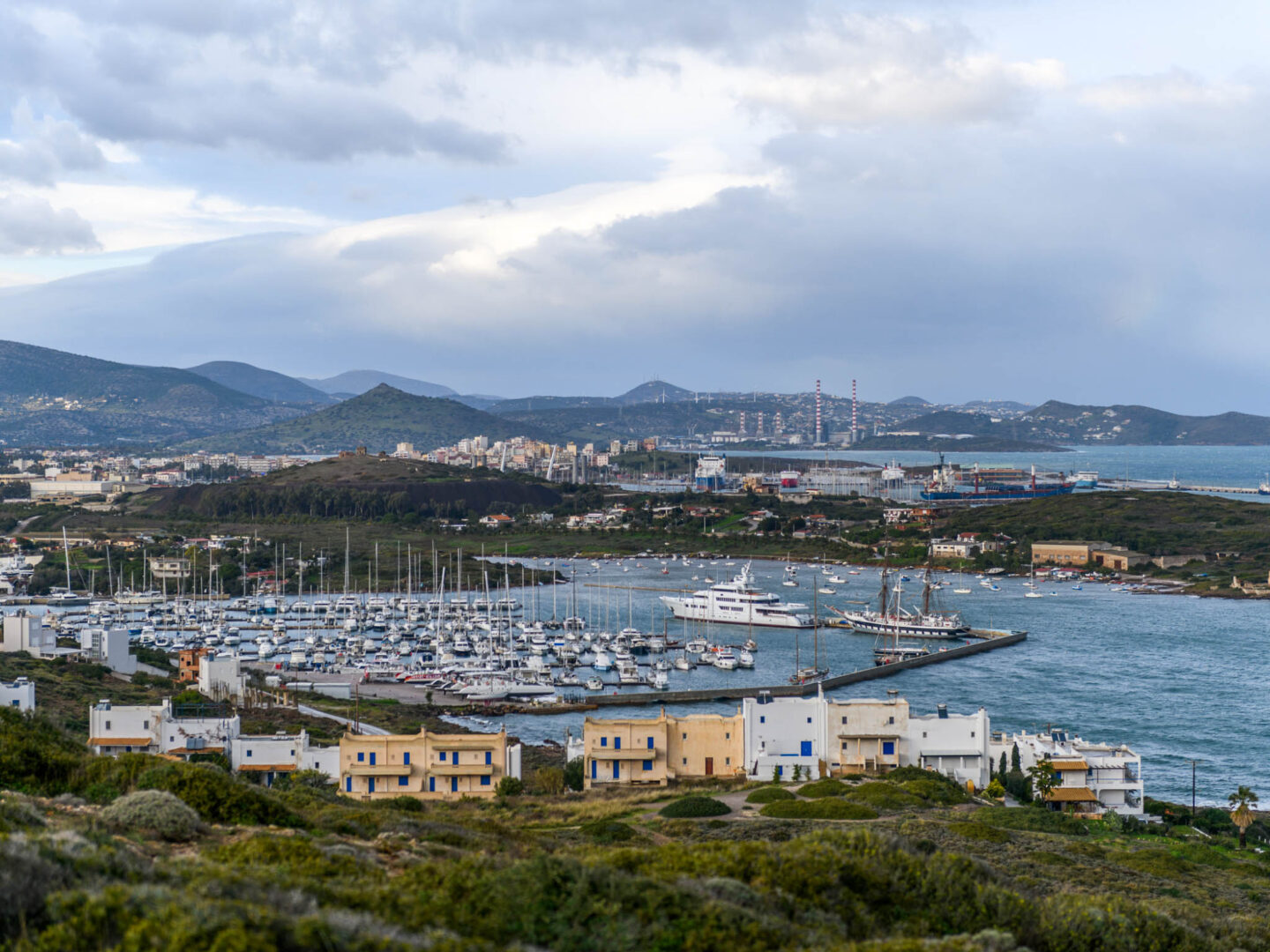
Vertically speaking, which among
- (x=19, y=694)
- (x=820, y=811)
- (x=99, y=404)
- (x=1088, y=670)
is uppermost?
(x=99, y=404)

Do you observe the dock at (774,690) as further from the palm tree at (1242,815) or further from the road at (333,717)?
the palm tree at (1242,815)

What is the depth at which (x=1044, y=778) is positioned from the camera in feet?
49.8

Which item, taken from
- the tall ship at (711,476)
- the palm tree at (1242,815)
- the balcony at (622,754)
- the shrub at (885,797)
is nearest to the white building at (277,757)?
the balcony at (622,754)

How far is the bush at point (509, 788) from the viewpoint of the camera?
47.0 feet

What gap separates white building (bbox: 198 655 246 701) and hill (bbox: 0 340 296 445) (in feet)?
463

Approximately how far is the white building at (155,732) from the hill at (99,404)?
148476 mm

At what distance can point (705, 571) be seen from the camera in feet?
167

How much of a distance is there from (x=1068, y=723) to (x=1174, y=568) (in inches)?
1168

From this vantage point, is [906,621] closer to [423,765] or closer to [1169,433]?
[423,765]

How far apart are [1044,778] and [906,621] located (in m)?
20.3

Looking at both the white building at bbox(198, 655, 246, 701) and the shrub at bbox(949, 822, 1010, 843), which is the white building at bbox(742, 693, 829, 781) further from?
the white building at bbox(198, 655, 246, 701)

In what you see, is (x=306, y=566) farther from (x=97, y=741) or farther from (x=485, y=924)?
(x=485, y=924)

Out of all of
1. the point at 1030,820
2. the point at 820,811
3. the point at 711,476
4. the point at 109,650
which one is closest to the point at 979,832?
the point at 820,811

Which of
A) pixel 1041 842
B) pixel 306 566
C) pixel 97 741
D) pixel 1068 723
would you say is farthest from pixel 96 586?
pixel 1041 842
